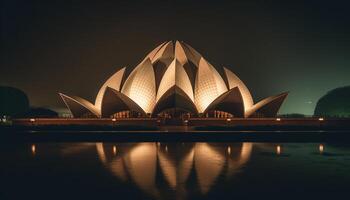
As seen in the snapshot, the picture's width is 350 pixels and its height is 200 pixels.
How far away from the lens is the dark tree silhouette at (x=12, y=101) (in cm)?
8144

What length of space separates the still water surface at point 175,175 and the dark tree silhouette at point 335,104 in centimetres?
7416

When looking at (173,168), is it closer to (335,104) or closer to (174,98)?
(174,98)

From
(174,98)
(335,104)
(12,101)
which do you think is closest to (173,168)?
(174,98)

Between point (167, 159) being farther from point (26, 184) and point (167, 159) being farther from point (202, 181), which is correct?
point (26, 184)

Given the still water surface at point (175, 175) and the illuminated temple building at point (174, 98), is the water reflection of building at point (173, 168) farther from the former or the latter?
the illuminated temple building at point (174, 98)

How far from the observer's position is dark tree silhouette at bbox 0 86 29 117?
267 feet

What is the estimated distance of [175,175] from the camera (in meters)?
10.6

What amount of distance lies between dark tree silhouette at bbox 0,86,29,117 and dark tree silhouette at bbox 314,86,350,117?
72201 mm

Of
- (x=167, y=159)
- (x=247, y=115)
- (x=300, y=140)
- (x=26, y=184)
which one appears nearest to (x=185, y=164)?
(x=167, y=159)

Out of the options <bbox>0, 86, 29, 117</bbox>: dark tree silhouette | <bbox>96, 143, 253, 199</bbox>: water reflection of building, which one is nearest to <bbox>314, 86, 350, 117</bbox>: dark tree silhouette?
<bbox>0, 86, 29, 117</bbox>: dark tree silhouette

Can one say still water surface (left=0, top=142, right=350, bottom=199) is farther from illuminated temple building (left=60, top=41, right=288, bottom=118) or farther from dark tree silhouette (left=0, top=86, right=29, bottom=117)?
dark tree silhouette (left=0, top=86, right=29, bottom=117)

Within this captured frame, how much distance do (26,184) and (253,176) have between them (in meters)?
6.42

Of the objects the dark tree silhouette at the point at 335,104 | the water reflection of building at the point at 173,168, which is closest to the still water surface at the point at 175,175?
the water reflection of building at the point at 173,168

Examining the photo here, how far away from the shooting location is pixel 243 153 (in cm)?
1623
